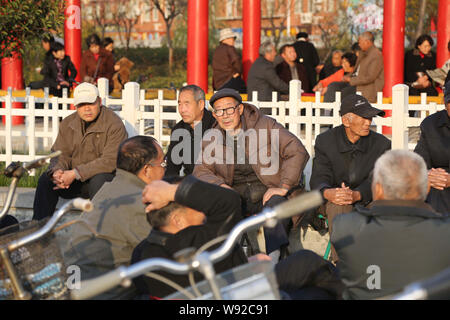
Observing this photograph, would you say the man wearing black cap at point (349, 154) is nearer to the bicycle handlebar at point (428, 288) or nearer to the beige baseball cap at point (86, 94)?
the beige baseball cap at point (86, 94)

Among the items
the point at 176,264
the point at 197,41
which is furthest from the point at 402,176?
the point at 197,41

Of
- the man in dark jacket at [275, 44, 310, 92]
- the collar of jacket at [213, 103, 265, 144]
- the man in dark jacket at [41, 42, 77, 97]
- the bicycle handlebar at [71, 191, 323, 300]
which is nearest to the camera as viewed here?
the bicycle handlebar at [71, 191, 323, 300]

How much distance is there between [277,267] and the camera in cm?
384

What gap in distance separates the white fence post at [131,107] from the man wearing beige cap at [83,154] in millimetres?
1430

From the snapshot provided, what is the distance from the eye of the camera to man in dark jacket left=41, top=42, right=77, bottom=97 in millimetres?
13078

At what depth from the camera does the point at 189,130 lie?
23.2 feet

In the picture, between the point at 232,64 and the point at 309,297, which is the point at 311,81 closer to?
the point at 232,64

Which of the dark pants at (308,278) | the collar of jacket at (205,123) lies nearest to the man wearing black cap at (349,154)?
the collar of jacket at (205,123)

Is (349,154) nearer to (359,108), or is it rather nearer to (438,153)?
(359,108)

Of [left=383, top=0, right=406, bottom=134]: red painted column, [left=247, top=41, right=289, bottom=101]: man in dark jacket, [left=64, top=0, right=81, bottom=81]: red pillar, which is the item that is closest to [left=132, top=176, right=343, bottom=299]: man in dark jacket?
[left=247, top=41, right=289, bottom=101]: man in dark jacket

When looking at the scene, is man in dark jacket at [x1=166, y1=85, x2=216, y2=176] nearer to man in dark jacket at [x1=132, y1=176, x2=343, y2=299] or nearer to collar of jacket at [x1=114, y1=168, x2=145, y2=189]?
collar of jacket at [x1=114, y1=168, x2=145, y2=189]

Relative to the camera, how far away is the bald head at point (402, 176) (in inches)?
136

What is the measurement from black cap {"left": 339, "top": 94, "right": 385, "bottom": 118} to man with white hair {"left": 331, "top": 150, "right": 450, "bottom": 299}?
2680 mm
